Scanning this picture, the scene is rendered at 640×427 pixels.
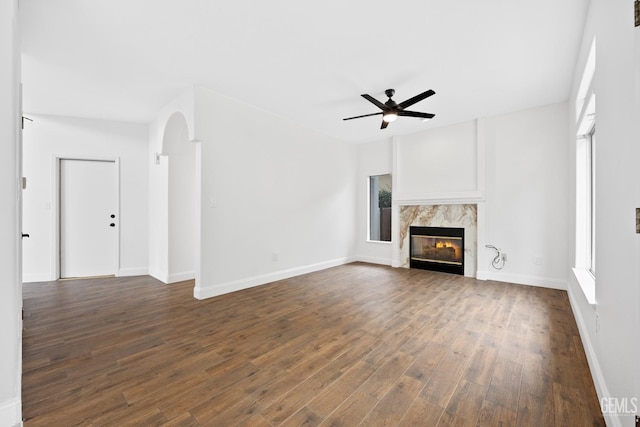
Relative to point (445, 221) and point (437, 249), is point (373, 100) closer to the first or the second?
point (445, 221)

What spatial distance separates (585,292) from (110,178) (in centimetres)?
688

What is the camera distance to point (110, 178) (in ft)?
16.4

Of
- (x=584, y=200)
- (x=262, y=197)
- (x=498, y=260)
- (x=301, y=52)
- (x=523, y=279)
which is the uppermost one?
(x=301, y=52)

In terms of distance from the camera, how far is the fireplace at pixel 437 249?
→ 16.7 feet

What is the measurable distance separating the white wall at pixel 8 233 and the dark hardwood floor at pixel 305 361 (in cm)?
21

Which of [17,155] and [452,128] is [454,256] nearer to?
[452,128]

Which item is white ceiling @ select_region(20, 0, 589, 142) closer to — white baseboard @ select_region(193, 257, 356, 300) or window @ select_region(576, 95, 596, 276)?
window @ select_region(576, 95, 596, 276)

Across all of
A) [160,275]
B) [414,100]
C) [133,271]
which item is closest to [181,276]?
[160,275]

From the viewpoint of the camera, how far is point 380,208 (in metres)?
6.36

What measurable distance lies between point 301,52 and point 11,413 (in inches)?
134

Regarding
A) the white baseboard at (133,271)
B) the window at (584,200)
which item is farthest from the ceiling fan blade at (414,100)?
the white baseboard at (133,271)

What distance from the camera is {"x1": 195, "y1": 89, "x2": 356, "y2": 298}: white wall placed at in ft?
12.3

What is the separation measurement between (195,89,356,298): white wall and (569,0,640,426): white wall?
3800 mm

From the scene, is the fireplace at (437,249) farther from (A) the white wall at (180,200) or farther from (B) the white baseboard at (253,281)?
(A) the white wall at (180,200)
